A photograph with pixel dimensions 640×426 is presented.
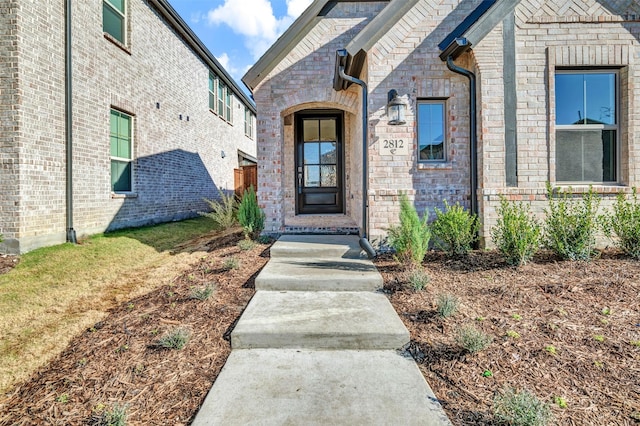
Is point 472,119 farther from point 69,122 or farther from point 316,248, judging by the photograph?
point 69,122

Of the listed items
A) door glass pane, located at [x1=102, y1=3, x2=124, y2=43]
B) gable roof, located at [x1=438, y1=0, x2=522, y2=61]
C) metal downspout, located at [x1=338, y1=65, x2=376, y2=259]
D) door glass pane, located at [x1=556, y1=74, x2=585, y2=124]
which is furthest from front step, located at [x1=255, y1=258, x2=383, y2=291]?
door glass pane, located at [x1=102, y1=3, x2=124, y2=43]

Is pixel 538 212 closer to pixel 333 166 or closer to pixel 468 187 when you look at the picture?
pixel 468 187

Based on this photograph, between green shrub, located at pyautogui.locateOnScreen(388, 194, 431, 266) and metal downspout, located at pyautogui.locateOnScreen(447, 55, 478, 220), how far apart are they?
135 cm

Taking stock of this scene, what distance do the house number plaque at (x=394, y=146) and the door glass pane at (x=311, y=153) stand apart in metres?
3.33

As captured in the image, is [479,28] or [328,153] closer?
[479,28]

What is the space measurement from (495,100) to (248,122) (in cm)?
1624

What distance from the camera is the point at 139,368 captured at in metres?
2.54

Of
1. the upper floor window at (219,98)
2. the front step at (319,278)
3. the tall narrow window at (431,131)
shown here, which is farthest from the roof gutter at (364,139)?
the upper floor window at (219,98)

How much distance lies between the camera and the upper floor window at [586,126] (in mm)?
5223

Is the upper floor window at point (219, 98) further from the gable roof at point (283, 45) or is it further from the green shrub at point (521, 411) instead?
the green shrub at point (521, 411)

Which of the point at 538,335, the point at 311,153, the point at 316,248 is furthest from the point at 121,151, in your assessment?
the point at 538,335

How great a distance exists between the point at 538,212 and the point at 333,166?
15.3 ft

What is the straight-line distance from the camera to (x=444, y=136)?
5668 millimetres

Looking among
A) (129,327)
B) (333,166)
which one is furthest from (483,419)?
(333,166)
